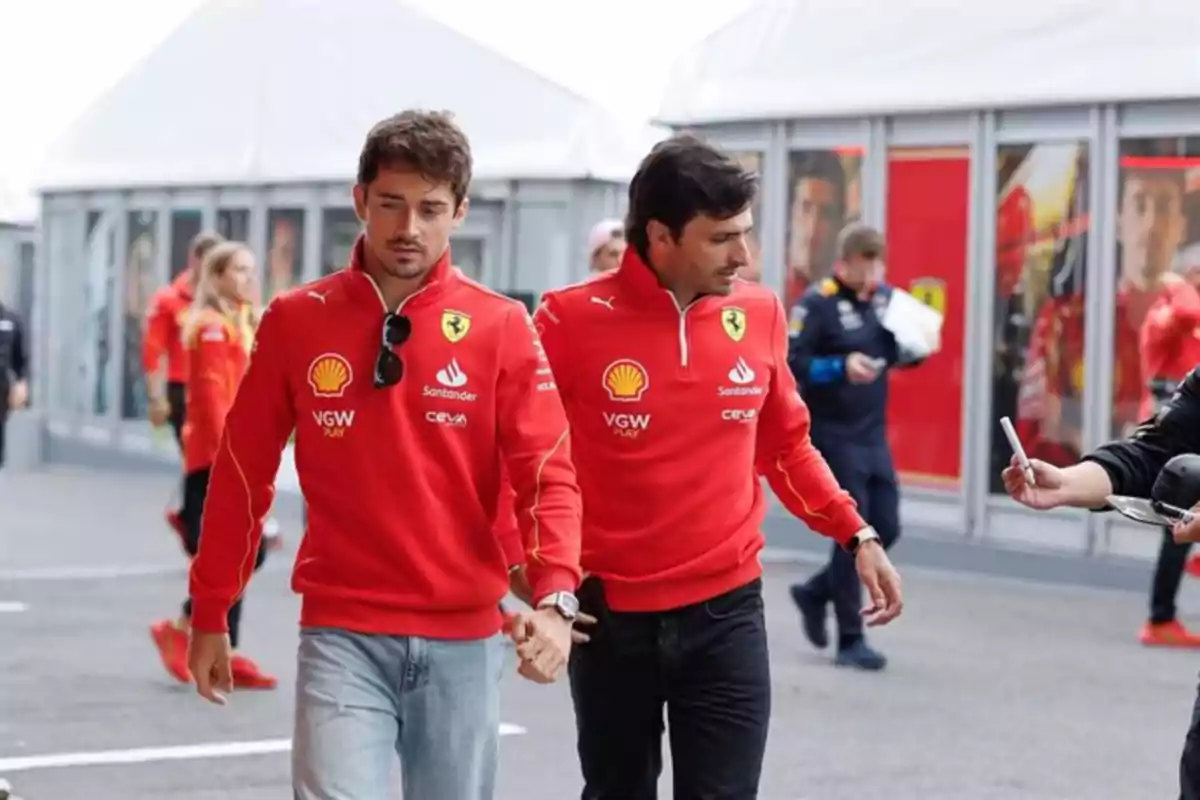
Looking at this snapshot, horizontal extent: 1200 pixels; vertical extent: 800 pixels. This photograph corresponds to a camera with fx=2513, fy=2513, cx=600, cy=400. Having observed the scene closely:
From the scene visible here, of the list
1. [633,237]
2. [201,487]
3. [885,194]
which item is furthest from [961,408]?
[633,237]

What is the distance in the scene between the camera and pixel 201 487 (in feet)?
34.2

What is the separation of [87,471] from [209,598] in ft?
67.3

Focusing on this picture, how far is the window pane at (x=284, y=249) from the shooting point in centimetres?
2194

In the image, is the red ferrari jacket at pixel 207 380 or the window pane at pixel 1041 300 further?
the window pane at pixel 1041 300

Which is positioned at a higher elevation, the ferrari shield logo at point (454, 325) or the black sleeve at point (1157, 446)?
the ferrari shield logo at point (454, 325)

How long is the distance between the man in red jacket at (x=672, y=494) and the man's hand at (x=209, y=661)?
2.85 ft

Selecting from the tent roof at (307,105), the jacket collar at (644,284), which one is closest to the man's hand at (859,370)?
the jacket collar at (644,284)

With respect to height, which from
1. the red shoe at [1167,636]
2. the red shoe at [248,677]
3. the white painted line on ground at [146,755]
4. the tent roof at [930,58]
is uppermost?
the tent roof at [930,58]

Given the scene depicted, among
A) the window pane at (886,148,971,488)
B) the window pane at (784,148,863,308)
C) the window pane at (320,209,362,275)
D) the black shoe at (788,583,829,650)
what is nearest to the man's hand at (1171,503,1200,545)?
the black shoe at (788,583,829,650)

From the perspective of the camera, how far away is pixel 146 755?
347 inches

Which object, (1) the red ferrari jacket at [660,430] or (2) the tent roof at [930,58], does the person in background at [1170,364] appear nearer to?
(2) the tent roof at [930,58]

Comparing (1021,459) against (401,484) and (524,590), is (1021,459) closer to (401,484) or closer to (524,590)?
(524,590)

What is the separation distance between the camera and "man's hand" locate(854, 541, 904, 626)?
537 centimetres

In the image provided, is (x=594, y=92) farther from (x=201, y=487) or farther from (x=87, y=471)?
(x=201, y=487)
